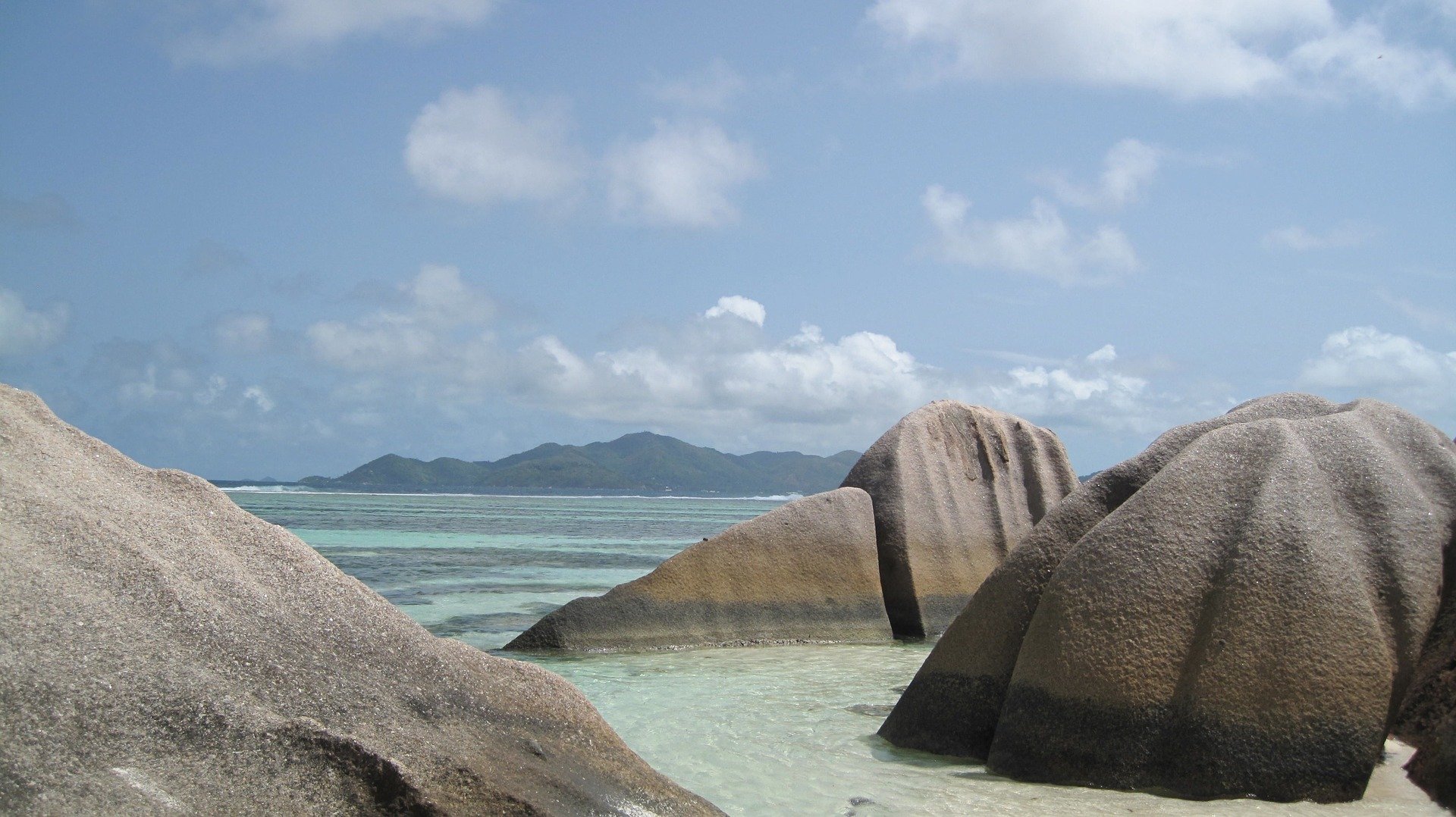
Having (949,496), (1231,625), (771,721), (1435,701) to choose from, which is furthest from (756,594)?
(1435,701)

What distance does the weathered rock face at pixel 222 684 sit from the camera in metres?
3.56

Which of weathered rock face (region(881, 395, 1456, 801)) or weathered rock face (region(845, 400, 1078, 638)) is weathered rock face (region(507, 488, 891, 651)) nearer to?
weathered rock face (region(845, 400, 1078, 638))

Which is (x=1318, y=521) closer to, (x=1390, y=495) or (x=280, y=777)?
(x=1390, y=495)

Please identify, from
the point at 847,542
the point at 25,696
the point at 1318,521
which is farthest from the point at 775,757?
the point at 847,542

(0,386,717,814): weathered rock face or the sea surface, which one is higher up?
(0,386,717,814): weathered rock face

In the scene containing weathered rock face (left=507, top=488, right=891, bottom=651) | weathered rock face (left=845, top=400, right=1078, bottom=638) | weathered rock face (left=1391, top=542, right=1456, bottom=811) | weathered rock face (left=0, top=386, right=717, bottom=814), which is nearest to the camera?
weathered rock face (left=0, top=386, right=717, bottom=814)

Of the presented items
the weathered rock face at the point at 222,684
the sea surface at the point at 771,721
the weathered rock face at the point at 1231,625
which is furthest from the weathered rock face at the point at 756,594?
the weathered rock face at the point at 222,684

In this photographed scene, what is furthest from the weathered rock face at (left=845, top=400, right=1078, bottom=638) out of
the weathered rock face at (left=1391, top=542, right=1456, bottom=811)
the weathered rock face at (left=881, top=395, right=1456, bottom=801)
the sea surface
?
the weathered rock face at (left=1391, top=542, right=1456, bottom=811)

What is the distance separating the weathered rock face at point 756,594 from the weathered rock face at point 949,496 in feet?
1.17

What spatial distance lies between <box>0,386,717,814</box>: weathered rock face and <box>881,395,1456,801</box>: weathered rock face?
229 centimetres

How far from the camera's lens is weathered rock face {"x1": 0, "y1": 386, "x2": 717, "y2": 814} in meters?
3.56

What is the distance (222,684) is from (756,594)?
824 cm

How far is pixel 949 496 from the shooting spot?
43.9ft

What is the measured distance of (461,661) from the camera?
457 centimetres
